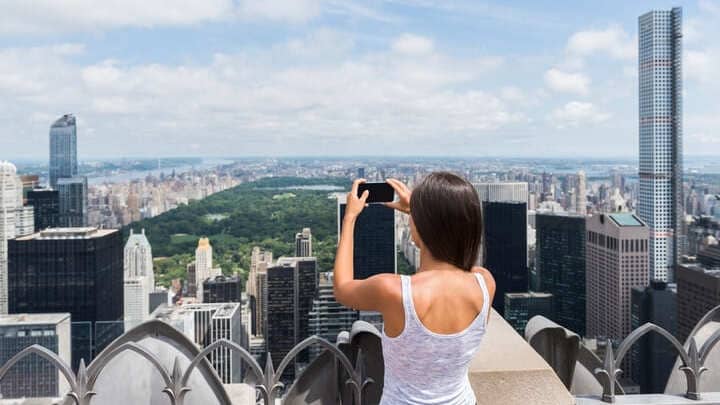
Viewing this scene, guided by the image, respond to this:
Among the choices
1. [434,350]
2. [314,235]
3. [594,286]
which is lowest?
[594,286]

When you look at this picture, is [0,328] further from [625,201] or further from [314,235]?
[625,201]

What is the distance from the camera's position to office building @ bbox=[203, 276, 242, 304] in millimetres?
21906

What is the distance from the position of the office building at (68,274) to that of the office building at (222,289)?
10074mm

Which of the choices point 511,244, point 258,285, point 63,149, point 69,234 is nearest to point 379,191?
point 511,244

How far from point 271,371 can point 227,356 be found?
147 centimetres

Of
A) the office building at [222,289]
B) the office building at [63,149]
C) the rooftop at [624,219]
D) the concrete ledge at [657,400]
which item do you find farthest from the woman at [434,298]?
the office building at [63,149]

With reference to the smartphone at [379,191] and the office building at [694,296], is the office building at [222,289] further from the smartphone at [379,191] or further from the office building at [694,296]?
the smartphone at [379,191]

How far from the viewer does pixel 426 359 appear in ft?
4.58

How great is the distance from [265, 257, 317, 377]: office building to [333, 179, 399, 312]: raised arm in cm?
971

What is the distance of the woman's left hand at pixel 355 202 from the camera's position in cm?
161

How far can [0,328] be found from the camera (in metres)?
6.14

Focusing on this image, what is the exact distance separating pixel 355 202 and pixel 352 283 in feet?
1.01

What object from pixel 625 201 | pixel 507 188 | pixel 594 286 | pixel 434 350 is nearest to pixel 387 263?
pixel 434 350

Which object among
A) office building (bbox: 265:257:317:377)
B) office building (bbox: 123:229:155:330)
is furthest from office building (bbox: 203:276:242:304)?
office building (bbox: 123:229:155:330)
